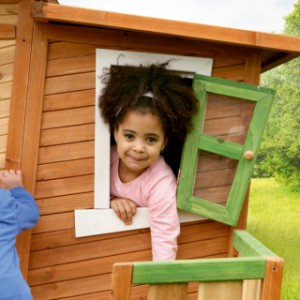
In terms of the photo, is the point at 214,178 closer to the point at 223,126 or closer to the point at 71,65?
the point at 223,126

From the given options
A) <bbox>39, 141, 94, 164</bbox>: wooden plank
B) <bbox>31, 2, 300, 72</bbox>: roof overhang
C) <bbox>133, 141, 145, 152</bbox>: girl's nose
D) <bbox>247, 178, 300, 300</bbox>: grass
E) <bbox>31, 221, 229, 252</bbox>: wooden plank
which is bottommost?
<bbox>247, 178, 300, 300</bbox>: grass

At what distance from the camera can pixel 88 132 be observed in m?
2.21

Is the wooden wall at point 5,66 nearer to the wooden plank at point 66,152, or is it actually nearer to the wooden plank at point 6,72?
the wooden plank at point 6,72

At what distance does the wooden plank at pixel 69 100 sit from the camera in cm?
216

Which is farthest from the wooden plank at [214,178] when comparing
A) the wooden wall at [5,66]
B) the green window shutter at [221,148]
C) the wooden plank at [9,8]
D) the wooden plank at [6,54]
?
the wooden plank at [9,8]

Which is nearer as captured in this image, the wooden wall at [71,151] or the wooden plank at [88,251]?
the wooden wall at [71,151]

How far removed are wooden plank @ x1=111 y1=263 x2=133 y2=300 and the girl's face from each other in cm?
68

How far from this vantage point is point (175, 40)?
221 cm

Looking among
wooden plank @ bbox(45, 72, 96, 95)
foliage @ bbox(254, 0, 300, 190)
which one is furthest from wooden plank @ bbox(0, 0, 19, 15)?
foliage @ bbox(254, 0, 300, 190)

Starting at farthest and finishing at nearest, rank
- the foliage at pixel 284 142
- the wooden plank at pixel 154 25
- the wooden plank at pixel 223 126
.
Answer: the foliage at pixel 284 142 → the wooden plank at pixel 223 126 → the wooden plank at pixel 154 25

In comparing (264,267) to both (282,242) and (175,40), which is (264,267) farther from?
(282,242)

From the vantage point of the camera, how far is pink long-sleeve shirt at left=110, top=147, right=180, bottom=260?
86.6 inches

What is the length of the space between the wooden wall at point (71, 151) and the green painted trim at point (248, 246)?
0.37ft

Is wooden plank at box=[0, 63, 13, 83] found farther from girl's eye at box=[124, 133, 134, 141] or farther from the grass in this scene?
the grass
